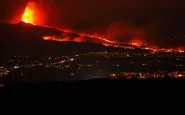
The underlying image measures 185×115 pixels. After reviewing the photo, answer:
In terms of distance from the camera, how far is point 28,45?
70125 mm

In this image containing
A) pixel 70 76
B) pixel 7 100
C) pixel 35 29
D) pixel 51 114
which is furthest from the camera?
pixel 35 29

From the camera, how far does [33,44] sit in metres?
69.6

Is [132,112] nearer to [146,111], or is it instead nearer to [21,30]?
[146,111]

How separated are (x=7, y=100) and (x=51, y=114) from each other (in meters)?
1.73

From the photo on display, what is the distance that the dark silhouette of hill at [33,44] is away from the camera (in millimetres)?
64750

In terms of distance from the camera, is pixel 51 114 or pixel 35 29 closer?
pixel 51 114

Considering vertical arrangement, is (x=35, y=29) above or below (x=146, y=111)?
above

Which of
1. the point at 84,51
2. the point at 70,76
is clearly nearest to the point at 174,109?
the point at 70,76

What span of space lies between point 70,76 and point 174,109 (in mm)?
33615

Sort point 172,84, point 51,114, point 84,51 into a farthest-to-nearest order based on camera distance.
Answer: point 84,51, point 172,84, point 51,114

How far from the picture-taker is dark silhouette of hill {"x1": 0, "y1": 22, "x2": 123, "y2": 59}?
6475cm

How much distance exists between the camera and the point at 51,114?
1195cm

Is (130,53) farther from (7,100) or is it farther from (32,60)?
(7,100)

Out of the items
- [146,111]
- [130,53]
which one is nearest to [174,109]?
[146,111]
